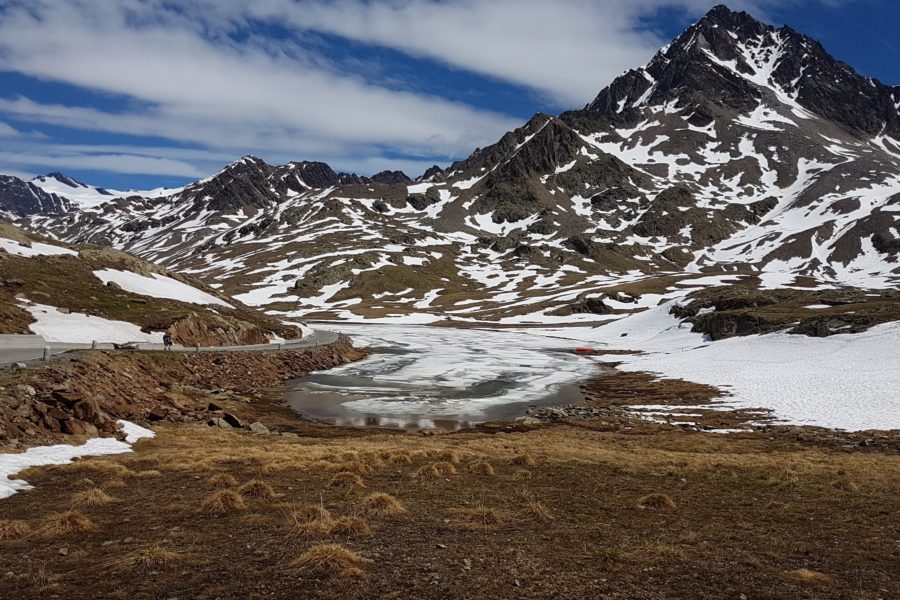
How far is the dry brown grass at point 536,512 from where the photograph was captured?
12.3 m

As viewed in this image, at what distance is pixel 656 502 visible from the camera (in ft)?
44.9

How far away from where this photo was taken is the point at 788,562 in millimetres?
9688

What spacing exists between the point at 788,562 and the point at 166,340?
4671 centimetres

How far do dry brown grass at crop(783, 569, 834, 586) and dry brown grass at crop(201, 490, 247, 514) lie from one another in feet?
36.1

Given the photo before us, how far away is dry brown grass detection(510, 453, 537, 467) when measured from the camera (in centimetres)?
1889

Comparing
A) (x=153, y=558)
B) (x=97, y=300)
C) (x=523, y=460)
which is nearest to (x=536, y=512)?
(x=523, y=460)

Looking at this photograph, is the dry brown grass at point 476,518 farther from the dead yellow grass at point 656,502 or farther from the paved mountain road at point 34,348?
the paved mountain road at point 34,348

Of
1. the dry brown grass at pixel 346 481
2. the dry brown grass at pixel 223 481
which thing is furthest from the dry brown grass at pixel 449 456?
the dry brown grass at pixel 223 481

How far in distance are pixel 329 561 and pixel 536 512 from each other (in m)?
5.54

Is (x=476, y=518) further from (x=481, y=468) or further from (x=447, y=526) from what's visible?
(x=481, y=468)

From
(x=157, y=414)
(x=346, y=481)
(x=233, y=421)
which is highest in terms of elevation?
(x=346, y=481)

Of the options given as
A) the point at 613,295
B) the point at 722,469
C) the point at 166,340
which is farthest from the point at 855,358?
the point at 613,295

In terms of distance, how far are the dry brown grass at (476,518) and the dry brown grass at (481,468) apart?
491cm

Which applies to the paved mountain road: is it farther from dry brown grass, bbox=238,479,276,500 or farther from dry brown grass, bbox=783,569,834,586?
dry brown grass, bbox=783,569,834,586
